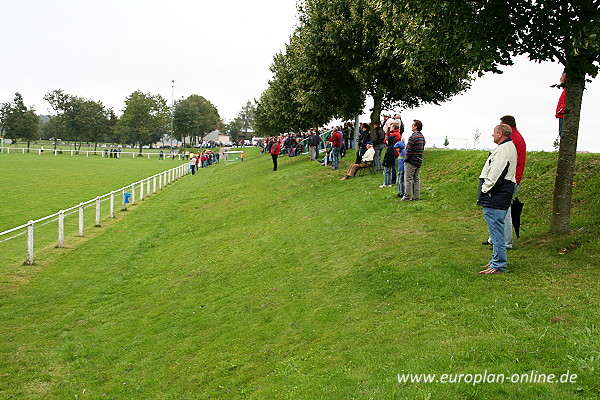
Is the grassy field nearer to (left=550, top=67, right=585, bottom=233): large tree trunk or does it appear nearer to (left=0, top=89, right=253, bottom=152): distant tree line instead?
(left=550, top=67, right=585, bottom=233): large tree trunk

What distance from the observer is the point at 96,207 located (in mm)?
18953

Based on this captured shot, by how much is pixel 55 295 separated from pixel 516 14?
10.5 metres

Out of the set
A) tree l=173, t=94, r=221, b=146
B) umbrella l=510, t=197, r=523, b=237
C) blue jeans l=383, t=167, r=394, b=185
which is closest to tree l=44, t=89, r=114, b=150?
tree l=173, t=94, r=221, b=146

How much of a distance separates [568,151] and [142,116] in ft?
331

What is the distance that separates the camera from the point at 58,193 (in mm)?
26484

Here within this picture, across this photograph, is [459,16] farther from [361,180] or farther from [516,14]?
[361,180]

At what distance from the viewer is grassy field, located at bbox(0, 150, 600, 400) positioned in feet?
16.9

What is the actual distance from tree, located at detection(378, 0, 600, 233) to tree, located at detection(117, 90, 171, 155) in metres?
96.7

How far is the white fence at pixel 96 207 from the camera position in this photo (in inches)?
494

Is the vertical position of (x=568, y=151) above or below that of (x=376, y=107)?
below

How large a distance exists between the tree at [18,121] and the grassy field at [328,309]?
84.1 metres

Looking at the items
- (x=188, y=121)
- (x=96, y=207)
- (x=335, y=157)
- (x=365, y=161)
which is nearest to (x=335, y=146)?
(x=335, y=157)

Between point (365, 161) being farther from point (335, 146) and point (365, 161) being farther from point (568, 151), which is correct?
point (568, 151)

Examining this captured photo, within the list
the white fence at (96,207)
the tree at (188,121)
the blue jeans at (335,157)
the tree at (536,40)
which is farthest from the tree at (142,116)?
the tree at (536,40)
